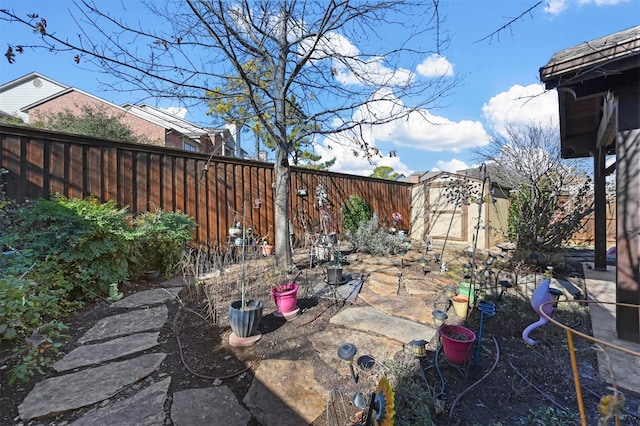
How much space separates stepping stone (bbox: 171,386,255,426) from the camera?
147 centimetres

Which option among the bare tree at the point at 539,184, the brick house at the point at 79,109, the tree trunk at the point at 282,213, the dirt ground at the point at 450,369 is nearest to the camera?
the dirt ground at the point at 450,369

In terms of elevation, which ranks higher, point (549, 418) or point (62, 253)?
point (62, 253)

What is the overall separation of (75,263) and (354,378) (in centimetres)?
299

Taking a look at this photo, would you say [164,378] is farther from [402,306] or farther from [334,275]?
[402,306]

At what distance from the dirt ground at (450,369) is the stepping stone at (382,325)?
0.48 ft

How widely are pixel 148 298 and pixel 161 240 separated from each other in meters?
0.90

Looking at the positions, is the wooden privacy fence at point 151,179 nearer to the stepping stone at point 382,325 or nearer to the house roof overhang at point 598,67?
the stepping stone at point 382,325

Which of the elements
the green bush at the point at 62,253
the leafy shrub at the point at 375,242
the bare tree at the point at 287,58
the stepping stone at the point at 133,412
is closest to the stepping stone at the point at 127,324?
the green bush at the point at 62,253

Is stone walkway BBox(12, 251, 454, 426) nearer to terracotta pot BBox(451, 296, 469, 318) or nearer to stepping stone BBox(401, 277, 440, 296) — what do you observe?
terracotta pot BBox(451, 296, 469, 318)

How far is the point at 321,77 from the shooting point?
4.46 metres

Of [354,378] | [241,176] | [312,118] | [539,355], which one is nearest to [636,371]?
[539,355]

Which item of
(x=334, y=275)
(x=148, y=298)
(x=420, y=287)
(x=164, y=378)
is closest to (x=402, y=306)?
(x=420, y=287)

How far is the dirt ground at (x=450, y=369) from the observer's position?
1542 mm

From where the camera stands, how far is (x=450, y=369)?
194cm
